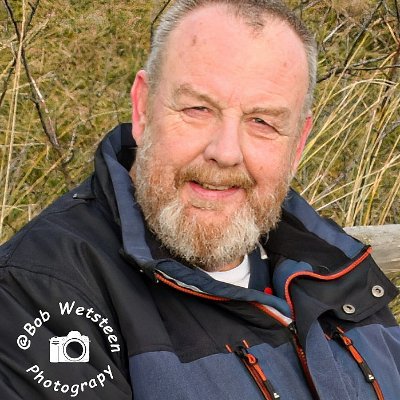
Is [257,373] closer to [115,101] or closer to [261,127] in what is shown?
[261,127]

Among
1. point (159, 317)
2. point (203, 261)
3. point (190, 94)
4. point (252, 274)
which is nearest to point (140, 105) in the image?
point (190, 94)

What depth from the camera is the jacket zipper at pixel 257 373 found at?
7.07 ft

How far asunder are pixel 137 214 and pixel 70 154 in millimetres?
1974

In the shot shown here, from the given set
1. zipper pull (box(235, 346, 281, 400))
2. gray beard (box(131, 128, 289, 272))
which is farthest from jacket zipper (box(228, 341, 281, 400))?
gray beard (box(131, 128, 289, 272))

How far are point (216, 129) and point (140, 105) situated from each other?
34cm

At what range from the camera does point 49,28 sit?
4.87m

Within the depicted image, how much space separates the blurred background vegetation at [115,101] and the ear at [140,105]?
1275 millimetres

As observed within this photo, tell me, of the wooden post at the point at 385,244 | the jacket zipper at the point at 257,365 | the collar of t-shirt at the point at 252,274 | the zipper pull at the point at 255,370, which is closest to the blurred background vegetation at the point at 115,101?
the wooden post at the point at 385,244

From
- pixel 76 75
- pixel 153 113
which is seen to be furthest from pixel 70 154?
pixel 153 113

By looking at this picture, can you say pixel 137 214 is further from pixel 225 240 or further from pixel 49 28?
pixel 49 28

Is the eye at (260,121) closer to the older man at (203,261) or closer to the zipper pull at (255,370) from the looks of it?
the older man at (203,261)

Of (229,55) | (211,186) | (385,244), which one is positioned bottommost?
(385,244)

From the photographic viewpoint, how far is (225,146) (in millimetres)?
2312

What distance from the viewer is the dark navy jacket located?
1.93m
